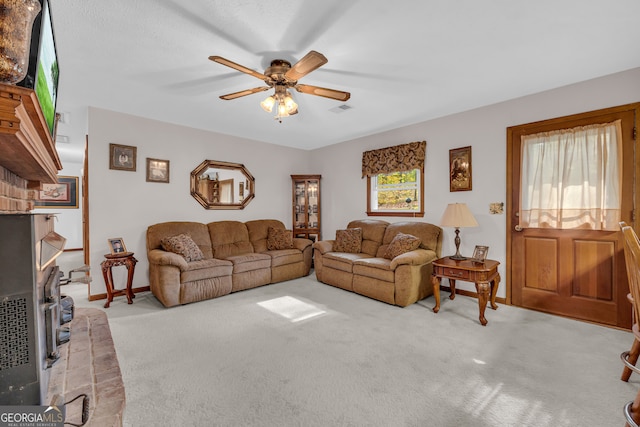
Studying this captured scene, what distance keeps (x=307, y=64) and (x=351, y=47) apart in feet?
1.68

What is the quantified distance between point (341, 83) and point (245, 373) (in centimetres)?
288

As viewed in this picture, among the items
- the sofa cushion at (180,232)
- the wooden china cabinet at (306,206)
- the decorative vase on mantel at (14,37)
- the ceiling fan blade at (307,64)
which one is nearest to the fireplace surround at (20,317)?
the decorative vase on mantel at (14,37)

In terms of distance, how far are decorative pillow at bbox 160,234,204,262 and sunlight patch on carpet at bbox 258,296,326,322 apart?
1.20 metres

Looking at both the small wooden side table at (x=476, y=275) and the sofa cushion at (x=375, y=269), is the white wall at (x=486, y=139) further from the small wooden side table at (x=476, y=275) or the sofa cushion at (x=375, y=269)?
the sofa cushion at (x=375, y=269)

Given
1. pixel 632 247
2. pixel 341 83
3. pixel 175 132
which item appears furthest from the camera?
pixel 175 132

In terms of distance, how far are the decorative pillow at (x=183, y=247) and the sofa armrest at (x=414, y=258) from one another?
274cm

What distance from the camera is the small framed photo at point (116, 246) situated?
3.63 meters

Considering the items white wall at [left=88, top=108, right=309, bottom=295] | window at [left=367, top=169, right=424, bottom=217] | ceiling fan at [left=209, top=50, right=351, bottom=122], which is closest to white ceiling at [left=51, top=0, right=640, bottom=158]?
ceiling fan at [left=209, top=50, right=351, bottom=122]

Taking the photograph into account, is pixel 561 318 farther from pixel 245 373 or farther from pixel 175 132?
pixel 175 132

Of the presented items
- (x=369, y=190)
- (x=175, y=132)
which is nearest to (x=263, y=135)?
(x=175, y=132)

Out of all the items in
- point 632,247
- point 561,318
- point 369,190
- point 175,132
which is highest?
point 175,132

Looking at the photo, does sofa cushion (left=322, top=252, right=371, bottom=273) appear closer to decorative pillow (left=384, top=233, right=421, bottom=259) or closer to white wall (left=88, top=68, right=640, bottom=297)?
decorative pillow (left=384, top=233, right=421, bottom=259)

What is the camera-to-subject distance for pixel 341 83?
2949mm

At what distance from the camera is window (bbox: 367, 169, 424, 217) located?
4.46 meters
